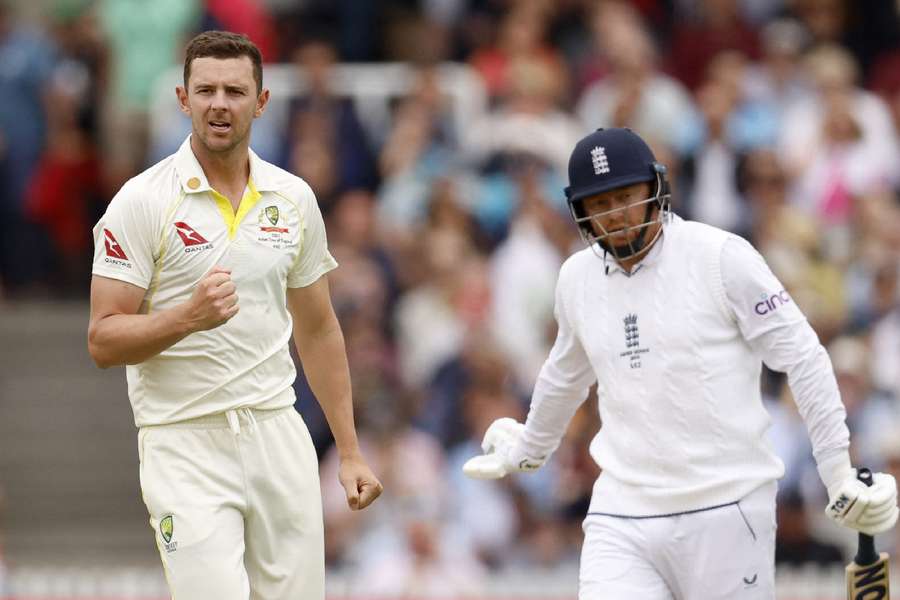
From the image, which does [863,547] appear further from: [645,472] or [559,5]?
[559,5]

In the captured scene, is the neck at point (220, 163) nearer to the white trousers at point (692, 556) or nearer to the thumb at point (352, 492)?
the thumb at point (352, 492)

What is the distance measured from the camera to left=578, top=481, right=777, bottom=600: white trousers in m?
6.31

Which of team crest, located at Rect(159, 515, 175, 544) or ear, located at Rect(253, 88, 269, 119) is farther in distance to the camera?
ear, located at Rect(253, 88, 269, 119)

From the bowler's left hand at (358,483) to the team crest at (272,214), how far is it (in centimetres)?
90

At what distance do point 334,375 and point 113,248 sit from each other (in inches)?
40.0

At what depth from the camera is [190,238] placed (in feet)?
20.0

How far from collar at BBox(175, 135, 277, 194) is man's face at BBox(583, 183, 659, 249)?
1.11 metres

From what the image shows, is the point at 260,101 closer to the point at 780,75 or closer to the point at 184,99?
the point at 184,99

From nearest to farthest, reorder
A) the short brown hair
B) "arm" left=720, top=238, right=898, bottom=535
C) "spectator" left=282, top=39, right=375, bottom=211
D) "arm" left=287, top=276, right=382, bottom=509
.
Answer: the short brown hair < "arm" left=720, top=238, right=898, bottom=535 < "arm" left=287, top=276, right=382, bottom=509 < "spectator" left=282, top=39, right=375, bottom=211

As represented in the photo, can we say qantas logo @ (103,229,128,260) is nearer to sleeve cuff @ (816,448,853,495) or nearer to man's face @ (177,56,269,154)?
man's face @ (177,56,269,154)

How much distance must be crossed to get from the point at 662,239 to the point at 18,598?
5.72 meters

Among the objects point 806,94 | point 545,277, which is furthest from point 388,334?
point 806,94

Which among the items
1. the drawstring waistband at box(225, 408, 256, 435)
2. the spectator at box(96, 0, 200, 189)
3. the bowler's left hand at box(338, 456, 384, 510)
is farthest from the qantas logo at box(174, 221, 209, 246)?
the spectator at box(96, 0, 200, 189)

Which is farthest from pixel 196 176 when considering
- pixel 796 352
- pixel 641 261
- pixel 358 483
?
pixel 796 352
